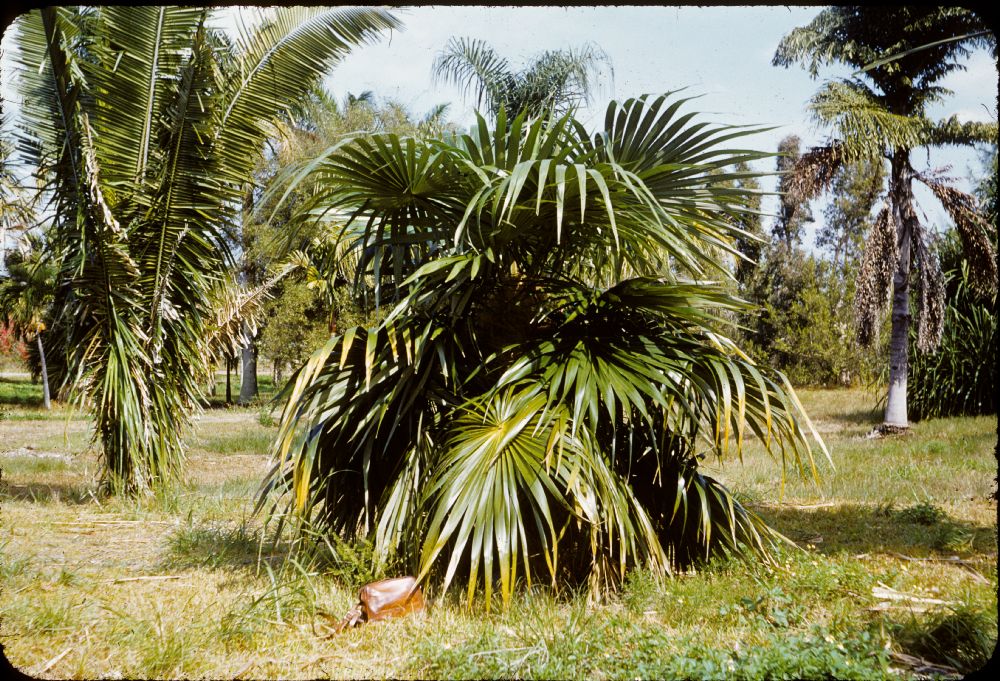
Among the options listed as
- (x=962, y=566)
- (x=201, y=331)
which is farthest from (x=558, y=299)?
(x=201, y=331)

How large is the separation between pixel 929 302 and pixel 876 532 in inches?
392

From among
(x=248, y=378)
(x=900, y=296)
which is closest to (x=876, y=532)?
(x=900, y=296)

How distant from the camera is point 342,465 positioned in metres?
4.09

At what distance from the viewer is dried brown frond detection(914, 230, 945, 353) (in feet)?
43.2

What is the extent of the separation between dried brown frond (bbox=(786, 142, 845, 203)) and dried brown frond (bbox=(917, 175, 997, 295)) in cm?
203

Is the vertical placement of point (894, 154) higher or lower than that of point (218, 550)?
higher

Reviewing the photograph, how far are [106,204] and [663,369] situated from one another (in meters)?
5.24

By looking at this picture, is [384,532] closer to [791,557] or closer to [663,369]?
[663,369]

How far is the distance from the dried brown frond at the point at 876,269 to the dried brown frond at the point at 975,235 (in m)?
1.06

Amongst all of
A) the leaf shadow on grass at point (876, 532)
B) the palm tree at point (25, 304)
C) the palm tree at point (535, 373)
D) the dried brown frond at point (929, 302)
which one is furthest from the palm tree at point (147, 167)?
the dried brown frond at point (929, 302)

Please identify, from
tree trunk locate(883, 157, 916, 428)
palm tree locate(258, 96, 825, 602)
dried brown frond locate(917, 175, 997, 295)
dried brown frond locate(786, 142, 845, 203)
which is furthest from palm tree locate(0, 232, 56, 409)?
dried brown frond locate(917, 175, 997, 295)

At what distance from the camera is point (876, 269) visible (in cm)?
1380

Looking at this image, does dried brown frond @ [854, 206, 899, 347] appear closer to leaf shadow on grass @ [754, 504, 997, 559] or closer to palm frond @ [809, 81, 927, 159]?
palm frond @ [809, 81, 927, 159]

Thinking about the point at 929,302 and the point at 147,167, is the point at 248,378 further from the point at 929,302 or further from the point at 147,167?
the point at 929,302
